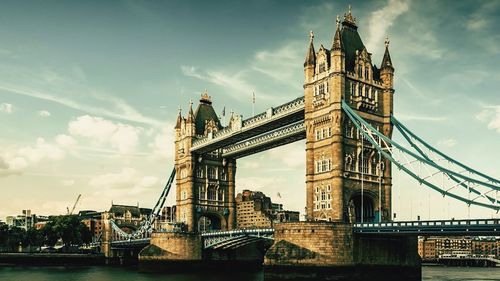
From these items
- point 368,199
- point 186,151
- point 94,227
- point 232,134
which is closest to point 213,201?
point 186,151

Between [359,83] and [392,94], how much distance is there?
16.4ft

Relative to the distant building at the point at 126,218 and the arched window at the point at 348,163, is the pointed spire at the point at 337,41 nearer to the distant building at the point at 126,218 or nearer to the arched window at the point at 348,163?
the arched window at the point at 348,163

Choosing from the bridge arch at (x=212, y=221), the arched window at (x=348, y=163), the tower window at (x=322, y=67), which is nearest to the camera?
the arched window at (x=348, y=163)

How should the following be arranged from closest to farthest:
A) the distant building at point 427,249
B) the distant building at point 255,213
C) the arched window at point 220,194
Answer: the arched window at point 220,194, the distant building at point 255,213, the distant building at point 427,249

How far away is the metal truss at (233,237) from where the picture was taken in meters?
71.3

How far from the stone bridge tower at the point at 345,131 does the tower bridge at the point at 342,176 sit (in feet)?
0.35

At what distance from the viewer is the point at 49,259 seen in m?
116

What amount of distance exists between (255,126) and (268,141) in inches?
132

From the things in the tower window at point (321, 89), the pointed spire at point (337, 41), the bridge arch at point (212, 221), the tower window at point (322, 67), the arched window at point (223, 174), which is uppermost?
the pointed spire at point (337, 41)

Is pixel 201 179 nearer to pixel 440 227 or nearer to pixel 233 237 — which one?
pixel 233 237

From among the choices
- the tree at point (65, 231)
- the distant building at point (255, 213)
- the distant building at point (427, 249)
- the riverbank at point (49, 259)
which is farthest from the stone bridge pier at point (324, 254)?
the distant building at point (427, 249)

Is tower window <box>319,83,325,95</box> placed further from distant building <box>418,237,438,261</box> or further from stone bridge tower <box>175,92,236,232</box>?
distant building <box>418,237,438,261</box>

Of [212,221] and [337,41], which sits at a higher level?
[337,41]

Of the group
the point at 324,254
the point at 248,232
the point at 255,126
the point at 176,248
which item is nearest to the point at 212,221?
the point at 176,248
